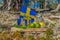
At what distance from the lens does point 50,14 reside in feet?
7.72

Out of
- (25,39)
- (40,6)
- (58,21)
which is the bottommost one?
(25,39)

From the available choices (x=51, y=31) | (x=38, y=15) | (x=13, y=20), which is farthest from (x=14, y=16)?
(x=51, y=31)

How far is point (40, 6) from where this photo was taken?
92.5 inches

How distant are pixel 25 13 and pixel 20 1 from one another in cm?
14

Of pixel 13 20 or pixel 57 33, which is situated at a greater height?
pixel 13 20

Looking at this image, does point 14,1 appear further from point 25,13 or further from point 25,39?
point 25,39

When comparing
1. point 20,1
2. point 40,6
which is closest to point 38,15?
point 40,6

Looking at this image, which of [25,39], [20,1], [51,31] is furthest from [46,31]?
[20,1]

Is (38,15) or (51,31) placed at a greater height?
(38,15)

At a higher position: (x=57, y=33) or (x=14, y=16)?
(x=14, y=16)

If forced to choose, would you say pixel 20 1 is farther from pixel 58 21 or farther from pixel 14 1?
pixel 58 21

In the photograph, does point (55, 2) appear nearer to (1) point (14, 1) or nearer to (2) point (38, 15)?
(2) point (38, 15)

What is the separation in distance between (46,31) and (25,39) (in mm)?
228

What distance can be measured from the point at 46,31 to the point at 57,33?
12cm
